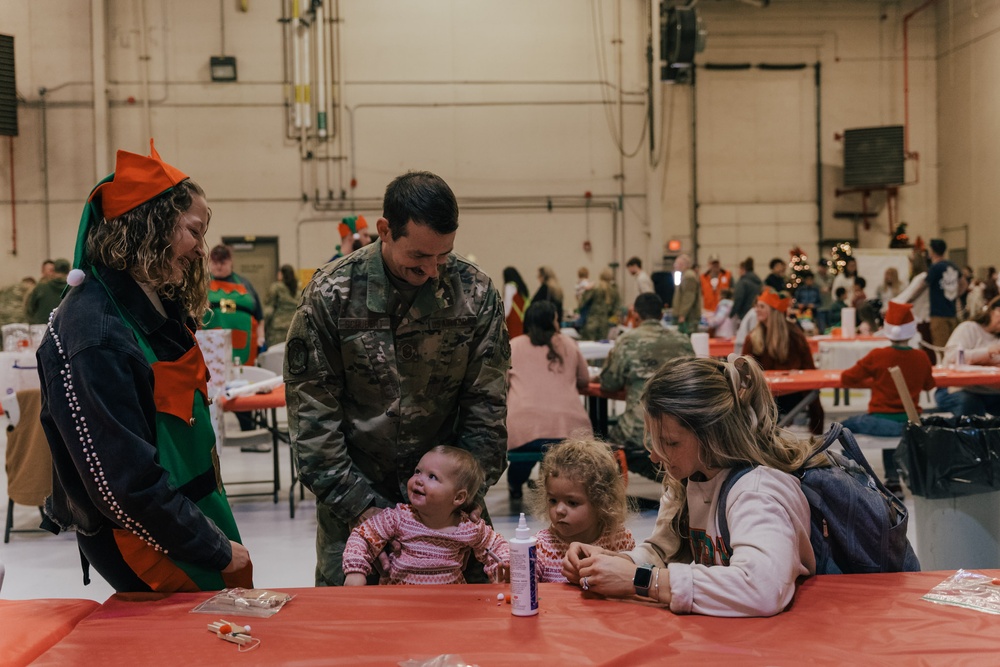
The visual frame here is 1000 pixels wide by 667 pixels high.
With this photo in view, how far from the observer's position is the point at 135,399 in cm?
184

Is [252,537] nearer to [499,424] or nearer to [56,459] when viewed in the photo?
[499,424]

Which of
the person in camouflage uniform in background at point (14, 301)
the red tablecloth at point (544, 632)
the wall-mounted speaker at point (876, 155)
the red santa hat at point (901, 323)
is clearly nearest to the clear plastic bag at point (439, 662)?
the red tablecloth at point (544, 632)

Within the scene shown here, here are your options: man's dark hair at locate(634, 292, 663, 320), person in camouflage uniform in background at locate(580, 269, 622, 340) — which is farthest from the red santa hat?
person in camouflage uniform in background at locate(580, 269, 622, 340)

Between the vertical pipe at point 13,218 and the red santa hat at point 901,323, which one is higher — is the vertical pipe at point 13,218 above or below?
above

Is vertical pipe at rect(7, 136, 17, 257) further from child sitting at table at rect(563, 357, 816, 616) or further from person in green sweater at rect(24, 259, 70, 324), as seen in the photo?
child sitting at table at rect(563, 357, 816, 616)

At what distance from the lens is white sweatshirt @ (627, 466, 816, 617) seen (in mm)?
1808

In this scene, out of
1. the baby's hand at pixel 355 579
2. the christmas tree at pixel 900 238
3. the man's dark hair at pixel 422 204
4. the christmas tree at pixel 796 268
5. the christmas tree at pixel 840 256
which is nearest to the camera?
the man's dark hair at pixel 422 204

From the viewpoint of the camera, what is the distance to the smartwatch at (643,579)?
6.25 ft

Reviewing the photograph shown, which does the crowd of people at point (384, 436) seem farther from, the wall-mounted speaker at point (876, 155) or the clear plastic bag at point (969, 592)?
the wall-mounted speaker at point (876, 155)

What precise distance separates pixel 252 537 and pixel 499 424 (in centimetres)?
313

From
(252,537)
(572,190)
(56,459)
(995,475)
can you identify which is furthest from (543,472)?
(572,190)

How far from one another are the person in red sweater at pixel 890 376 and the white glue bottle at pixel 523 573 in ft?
13.4

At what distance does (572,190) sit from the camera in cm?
1424

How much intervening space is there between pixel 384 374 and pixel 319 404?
0.59ft
